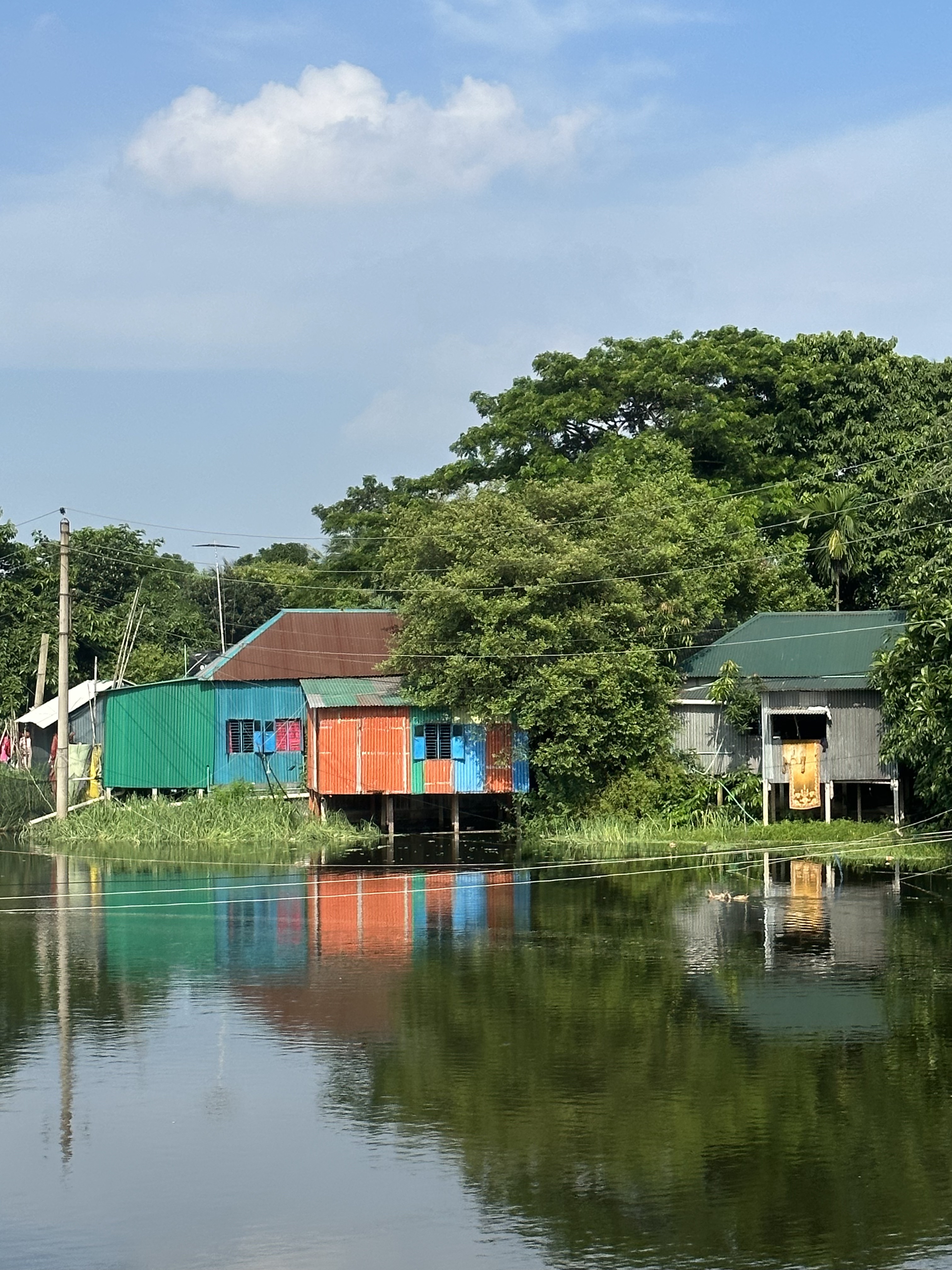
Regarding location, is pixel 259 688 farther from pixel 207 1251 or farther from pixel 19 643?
pixel 207 1251

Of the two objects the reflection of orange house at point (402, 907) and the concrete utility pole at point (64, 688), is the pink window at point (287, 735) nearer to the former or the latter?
the concrete utility pole at point (64, 688)

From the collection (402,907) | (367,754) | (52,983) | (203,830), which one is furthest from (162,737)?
(52,983)

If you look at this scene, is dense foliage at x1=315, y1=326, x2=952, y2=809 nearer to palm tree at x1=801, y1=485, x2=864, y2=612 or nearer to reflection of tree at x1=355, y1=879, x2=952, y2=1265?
palm tree at x1=801, y1=485, x2=864, y2=612

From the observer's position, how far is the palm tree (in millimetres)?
44625

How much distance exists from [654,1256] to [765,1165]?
2293 millimetres

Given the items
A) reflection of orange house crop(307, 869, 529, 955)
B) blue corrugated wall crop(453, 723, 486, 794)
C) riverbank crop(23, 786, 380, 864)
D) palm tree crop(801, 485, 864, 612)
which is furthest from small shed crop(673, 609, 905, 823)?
riverbank crop(23, 786, 380, 864)

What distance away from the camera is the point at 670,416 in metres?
51.3

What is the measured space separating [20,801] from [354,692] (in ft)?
36.0

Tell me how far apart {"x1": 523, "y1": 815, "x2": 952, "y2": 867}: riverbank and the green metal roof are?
12.0 ft

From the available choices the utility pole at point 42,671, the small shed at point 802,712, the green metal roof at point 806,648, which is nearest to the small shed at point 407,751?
the small shed at point 802,712

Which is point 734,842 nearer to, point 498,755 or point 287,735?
point 498,755

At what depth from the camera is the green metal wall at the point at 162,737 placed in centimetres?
4375

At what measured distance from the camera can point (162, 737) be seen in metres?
44.2

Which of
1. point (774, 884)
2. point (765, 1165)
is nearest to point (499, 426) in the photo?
point (774, 884)
